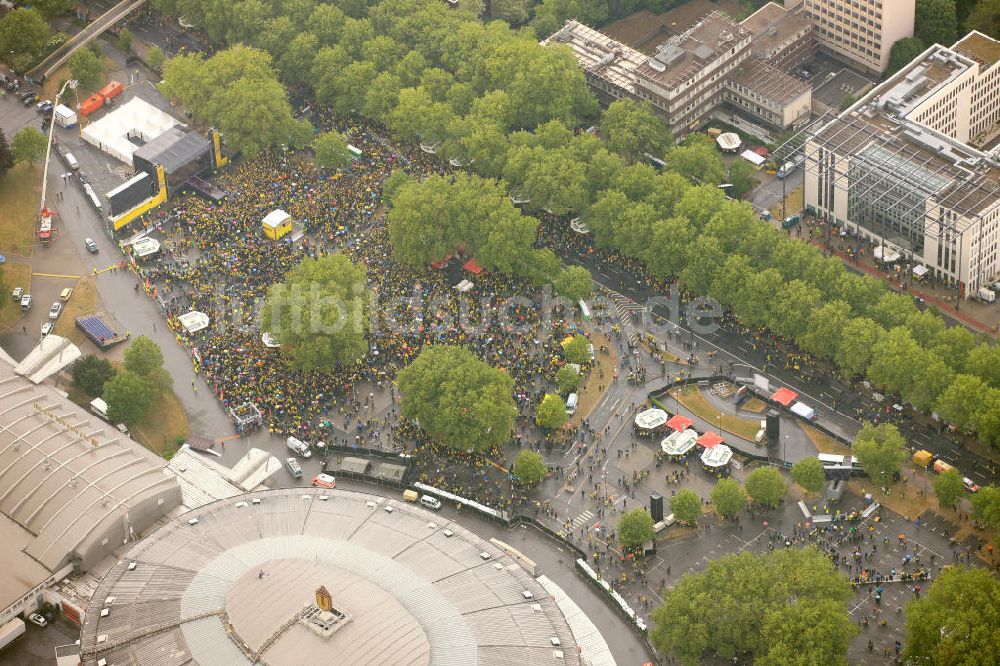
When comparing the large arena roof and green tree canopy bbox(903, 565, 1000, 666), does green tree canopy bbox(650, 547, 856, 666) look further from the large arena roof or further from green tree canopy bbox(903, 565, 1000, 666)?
the large arena roof

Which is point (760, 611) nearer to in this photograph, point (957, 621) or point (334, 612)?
point (957, 621)

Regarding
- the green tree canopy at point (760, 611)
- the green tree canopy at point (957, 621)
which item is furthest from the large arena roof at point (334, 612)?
the green tree canopy at point (957, 621)

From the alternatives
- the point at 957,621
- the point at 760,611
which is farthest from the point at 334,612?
the point at 957,621

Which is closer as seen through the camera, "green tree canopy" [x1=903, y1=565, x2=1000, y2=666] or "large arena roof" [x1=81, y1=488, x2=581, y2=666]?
"green tree canopy" [x1=903, y1=565, x2=1000, y2=666]

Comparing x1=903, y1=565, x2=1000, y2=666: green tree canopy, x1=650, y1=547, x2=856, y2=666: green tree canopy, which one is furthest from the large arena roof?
x1=903, y1=565, x2=1000, y2=666: green tree canopy

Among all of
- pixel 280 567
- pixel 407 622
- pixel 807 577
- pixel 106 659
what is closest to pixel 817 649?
pixel 807 577

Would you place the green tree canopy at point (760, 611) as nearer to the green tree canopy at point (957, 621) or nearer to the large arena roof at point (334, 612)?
the green tree canopy at point (957, 621)
